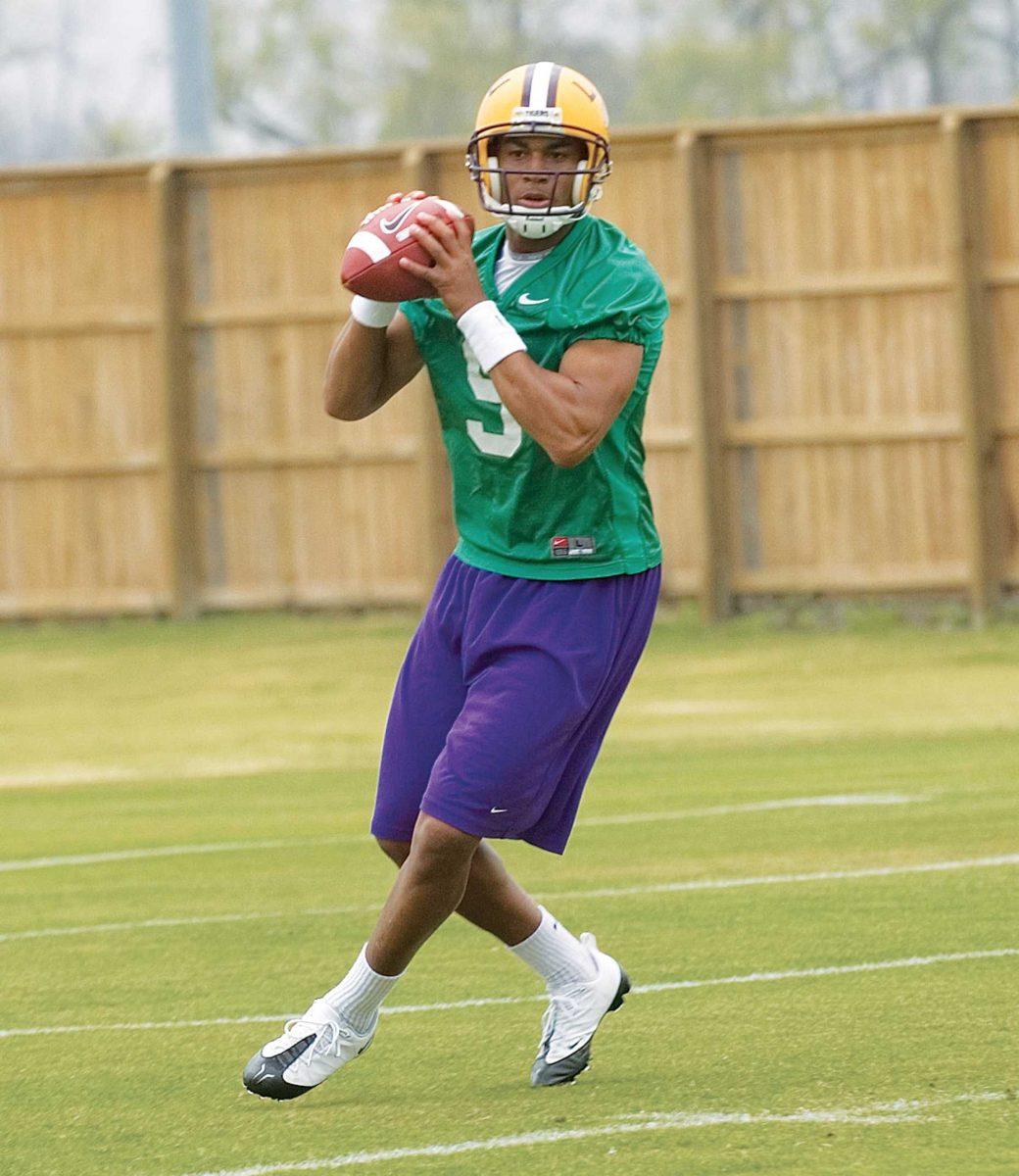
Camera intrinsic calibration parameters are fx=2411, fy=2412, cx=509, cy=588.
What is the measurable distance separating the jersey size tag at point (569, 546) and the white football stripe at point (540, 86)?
0.96m

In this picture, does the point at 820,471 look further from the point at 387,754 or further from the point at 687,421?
the point at 387,754

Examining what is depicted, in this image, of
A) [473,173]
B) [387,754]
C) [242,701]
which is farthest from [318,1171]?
[242,701]

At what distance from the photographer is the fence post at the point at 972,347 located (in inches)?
670

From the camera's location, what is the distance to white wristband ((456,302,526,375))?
510cm

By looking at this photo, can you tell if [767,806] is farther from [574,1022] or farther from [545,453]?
[545,453]

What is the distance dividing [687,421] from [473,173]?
12.4 metres

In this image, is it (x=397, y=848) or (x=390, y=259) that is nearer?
(x=390, y=259)

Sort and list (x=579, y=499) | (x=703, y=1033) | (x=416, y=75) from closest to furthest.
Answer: (x=579, y=499), (x=703, y=1033), (x=416, y=75)

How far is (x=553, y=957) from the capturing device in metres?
5.67

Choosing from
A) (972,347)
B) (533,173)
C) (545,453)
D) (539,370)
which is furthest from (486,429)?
(972,347)

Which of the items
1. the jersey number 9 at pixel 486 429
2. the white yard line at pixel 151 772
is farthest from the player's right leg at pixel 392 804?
the white yard line at pixel 151 772

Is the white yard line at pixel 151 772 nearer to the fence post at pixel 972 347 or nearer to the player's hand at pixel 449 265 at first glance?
the fence post at pixel 972 347

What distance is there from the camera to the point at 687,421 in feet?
58.2

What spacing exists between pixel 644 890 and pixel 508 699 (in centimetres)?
309
